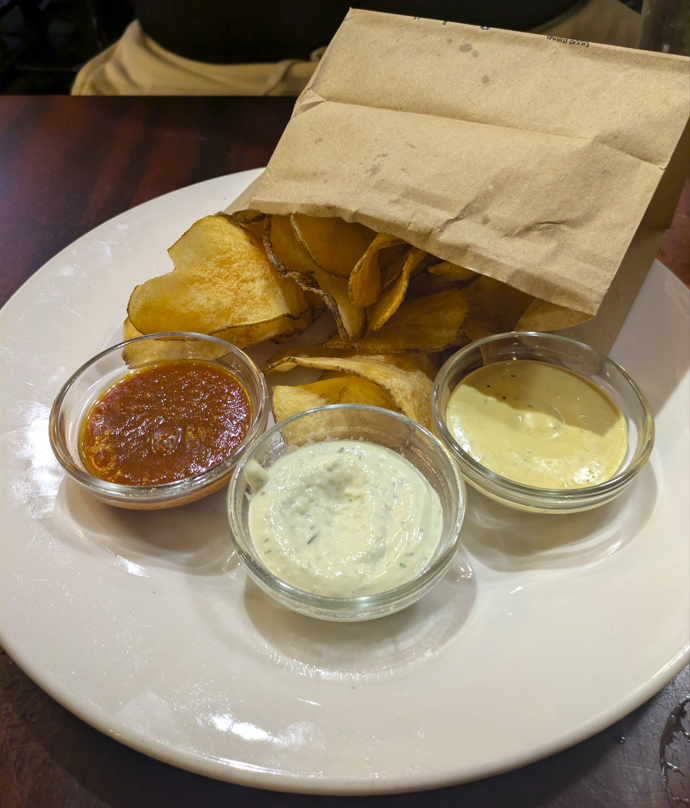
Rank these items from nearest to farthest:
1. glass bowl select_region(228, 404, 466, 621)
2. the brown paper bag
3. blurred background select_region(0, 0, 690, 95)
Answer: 1. glass bowl select_region(228, 404, 466, 621)
2. the brown paper bag
3. blurred background select_region(0, 0, 690, 95)

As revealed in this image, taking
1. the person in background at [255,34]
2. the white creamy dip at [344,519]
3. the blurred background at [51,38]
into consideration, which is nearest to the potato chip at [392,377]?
the white creamy dip at [344,519]

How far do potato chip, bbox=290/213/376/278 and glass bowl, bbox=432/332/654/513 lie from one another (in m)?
0.33

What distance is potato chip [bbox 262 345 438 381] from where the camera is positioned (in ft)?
4.58

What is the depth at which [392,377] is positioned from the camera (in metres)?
1.32

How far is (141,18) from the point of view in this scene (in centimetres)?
330

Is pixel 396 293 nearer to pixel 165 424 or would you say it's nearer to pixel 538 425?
pixel 538 425

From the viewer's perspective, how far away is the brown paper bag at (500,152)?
3.90 feet

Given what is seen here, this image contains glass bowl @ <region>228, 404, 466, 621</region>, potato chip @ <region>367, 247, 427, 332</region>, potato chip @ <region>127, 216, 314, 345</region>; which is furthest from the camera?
potato chip @ <region>127, 216, 314, 345</region>

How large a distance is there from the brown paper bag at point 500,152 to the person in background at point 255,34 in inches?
74.8

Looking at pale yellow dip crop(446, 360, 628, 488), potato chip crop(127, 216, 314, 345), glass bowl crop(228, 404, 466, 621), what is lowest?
glass bowl crop(228, 404, 466, 621)

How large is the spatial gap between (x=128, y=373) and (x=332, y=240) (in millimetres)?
592

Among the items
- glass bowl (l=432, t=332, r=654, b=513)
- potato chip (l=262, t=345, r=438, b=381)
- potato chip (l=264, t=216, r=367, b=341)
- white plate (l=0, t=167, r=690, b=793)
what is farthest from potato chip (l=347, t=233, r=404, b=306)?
white plate (l=0, t=167, r=690, b=793)

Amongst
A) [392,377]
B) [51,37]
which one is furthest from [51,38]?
[392,377]

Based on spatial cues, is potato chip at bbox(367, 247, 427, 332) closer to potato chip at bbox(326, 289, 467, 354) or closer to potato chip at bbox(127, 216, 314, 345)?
potato chip at bbox(326, 289, 467, 354)
